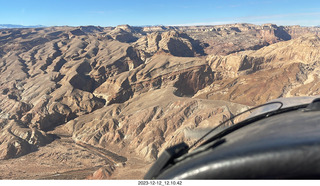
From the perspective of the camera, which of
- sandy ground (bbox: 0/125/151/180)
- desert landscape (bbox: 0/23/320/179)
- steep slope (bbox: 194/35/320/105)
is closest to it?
sandy ground (bbox: 0/125/151/180)

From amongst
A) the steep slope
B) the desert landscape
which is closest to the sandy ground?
the desert landscape

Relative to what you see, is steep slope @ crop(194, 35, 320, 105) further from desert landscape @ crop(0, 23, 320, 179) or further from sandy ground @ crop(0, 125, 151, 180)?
sandy ground @ crop(0, 125, 151, 180)

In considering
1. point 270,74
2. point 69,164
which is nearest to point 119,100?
point 69,164

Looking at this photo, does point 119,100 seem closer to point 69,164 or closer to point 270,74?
point 69,164

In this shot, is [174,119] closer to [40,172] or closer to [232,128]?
[40,172]

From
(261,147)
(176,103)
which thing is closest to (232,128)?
(261,147)

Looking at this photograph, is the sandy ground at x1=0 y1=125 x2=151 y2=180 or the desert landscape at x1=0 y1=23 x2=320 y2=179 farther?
the desert landscape at x1=0 y1=23 x2=320 y2=179

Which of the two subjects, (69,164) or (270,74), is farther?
(270,74)

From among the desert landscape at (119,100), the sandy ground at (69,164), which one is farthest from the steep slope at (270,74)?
the sandy ground at (69,164)
